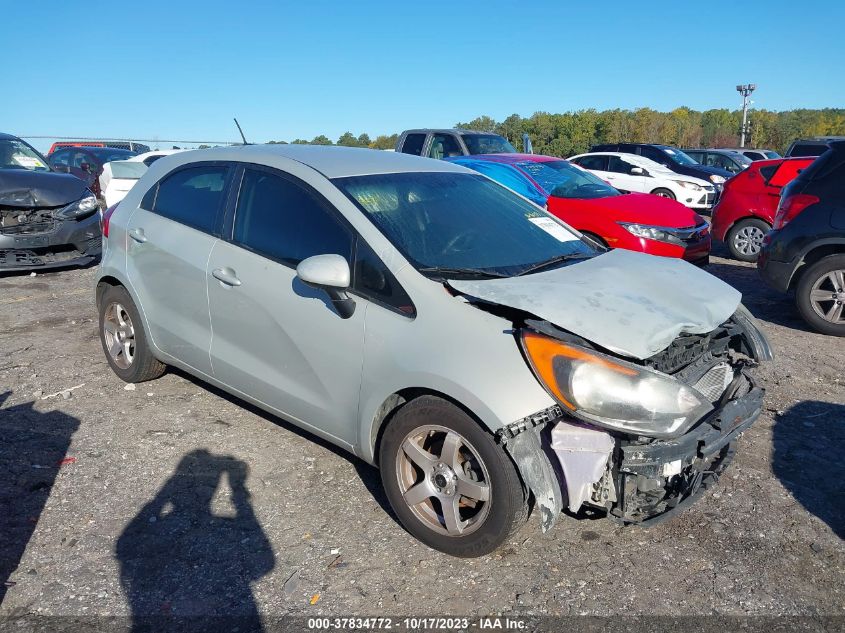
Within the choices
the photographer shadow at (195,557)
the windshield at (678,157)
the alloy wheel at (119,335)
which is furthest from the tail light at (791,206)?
the windshield at (678,157)

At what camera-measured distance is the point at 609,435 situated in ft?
8.91

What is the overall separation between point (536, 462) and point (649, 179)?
13729mm

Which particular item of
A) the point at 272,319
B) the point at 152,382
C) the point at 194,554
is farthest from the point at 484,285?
the point at 152,382

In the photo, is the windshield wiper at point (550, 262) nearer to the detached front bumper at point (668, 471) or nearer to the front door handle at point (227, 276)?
the detached front bumper at point (668, 471)

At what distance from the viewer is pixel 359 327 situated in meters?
3.21

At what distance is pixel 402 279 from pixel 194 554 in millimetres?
1555

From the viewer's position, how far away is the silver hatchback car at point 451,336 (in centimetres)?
272

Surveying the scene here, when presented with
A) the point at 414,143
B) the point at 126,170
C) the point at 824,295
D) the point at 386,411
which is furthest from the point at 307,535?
the point at 414,143

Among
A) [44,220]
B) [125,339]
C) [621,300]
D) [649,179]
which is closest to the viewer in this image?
[621,300]

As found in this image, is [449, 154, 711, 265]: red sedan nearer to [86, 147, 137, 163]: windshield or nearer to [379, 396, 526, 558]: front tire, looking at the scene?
[379, 396, 526, 558]: front tire

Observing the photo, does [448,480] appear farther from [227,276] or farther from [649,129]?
[649,129]

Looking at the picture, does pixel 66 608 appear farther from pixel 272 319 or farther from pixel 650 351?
pixel 650 351

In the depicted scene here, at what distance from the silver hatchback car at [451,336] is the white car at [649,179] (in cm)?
1189

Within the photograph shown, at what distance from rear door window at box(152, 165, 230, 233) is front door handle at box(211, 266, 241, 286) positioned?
1.01 ft
